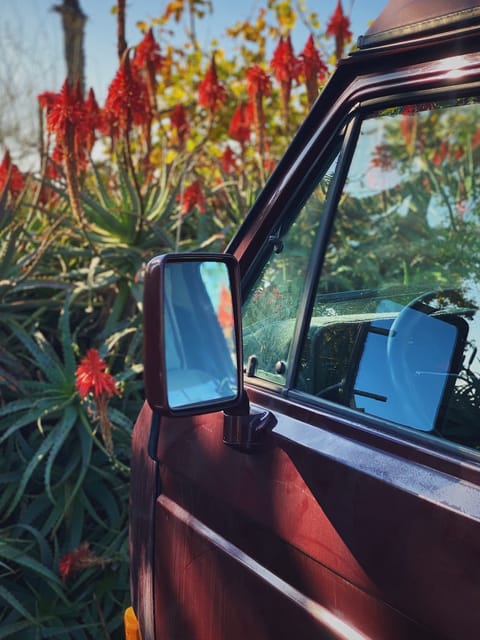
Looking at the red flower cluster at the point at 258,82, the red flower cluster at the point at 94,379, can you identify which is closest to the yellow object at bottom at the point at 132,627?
the red flower cluster at the point at 94,379

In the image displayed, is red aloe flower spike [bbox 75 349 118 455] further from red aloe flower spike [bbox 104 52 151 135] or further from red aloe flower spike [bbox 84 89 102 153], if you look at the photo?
red aloe flower spike [bbox 84 89 102 153]

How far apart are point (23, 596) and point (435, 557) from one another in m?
2.48

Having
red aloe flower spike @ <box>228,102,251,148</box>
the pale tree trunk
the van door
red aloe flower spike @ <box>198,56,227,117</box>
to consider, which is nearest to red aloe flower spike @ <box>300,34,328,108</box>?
red aloe flower spike @ <box>198,56,227,117</box>

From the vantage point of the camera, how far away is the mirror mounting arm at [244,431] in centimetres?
144

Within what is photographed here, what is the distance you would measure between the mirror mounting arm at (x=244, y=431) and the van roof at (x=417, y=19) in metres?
0.77

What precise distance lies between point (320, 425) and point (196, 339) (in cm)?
51

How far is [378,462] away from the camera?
1240 mm

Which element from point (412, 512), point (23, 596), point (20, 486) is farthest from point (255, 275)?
point (23, 596)

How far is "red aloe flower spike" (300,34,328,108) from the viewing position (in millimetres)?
4012

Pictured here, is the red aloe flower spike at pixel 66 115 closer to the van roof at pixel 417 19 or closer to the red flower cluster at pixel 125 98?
the red flower cluster at pixel 125 98

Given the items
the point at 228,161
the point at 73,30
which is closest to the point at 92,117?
the point at 228,161

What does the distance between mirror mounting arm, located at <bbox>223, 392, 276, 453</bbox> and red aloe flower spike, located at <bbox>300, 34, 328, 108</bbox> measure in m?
2.97

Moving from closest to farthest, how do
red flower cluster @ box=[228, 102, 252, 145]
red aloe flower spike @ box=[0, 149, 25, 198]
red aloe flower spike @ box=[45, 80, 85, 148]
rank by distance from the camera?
red aloe flower spike @ box=[45, 80, 85, 148]
red aloe flower spike @ box=[0, 149, 25, 198]
red flower cluster @ box=[228, 102, 252, 145]

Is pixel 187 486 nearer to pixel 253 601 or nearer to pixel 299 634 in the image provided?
pixel 253 601
